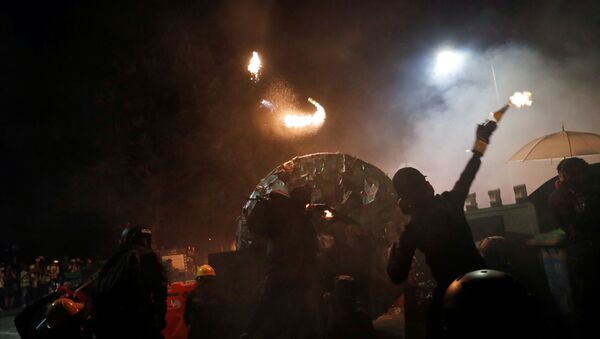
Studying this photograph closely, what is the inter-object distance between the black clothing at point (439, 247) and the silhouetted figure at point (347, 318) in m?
2.69

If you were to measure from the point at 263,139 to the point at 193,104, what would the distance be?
428 cm

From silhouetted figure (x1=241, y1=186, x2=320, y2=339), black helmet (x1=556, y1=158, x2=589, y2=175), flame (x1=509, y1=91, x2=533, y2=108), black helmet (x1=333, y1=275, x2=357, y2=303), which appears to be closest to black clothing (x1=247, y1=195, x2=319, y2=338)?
silhouetted figure (x1=241, y1=186, x2=320, y2=339)

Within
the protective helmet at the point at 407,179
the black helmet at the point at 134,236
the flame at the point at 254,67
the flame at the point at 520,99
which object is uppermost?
the flame at the point at 254,67

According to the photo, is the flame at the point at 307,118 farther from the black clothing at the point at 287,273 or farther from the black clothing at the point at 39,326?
the black clothing at the point at 39,326

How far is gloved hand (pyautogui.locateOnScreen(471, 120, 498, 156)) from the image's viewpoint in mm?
3814

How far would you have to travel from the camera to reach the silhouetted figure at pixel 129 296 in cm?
434

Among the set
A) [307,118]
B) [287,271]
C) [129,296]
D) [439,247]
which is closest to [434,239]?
[439,247]

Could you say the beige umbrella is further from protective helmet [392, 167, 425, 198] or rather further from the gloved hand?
protective helmet [392, 167, 425, 198]

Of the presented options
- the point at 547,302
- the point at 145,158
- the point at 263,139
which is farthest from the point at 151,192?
the point at 547,302

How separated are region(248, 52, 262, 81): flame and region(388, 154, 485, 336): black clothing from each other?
1929 centimetres

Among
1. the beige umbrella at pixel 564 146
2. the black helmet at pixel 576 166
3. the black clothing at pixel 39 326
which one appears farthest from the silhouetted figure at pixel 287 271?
the beige umbrella at pixel 564 146

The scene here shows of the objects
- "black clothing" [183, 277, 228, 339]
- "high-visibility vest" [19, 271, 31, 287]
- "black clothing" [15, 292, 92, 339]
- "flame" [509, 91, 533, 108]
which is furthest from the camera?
"high-visibility vest" [19, 271, 31, 287]

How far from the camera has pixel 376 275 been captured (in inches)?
309

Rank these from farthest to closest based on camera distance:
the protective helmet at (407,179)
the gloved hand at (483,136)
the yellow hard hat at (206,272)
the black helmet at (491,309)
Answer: the yellow hard hat at (206,272) → the gloved hand at (483,136) → the protective helmet at (407,179) → the black helmet at (491,309)
